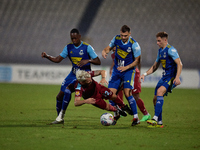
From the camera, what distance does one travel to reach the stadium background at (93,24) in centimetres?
2256

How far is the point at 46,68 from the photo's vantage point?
19.2 meters

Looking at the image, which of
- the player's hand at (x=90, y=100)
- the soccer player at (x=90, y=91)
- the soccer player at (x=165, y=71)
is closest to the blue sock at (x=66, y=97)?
the soccer player at (x=90, y=91)

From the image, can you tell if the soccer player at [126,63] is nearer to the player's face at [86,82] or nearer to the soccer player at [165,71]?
the soccer player at [165,71]

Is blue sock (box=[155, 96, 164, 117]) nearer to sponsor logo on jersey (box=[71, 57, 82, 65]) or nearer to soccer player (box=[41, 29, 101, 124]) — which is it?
soccer player (box=[41, 29, 101, 124])

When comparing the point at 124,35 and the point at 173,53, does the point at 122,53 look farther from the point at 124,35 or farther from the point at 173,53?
the point at 173,53

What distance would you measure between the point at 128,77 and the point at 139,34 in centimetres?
1748

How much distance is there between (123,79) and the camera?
6.99 m

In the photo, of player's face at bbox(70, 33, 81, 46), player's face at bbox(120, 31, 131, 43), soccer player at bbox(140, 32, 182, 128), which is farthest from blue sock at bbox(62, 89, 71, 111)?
soccer player at bbox(140, 32, 182, 128)

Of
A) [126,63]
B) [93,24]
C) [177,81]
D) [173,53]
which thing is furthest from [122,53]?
[93,24]

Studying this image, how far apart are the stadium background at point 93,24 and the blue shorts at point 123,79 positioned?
49.3 ft

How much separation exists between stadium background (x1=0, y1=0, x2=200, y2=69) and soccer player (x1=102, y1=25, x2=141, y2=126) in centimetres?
1505

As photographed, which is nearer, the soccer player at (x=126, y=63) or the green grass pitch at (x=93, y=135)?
the green grass pitch at (x=93, y=135)

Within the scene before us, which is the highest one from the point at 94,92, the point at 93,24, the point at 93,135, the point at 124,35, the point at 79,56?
the point at 93,24

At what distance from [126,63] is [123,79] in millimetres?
330
